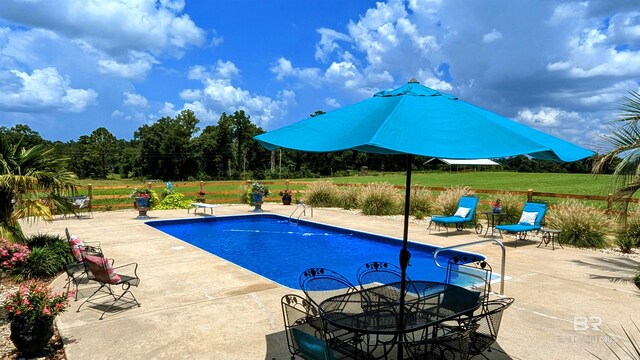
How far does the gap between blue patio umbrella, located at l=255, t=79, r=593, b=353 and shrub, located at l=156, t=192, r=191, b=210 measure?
46.5 feet

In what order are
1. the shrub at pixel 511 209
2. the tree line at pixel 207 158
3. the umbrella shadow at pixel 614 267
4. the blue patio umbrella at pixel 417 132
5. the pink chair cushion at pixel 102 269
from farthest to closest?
the tree line at pixel 207 158 → the shrub at pixel 511 209 → the umbrella shadow at pixel 614 267 → the pink chair cushion at pixel 102 269 → the blue patio umbrella at pixel 417 132

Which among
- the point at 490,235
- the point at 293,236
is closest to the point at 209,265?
the point at 293,236

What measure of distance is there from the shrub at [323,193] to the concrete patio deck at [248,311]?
930 cm

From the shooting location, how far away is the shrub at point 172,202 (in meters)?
16.9

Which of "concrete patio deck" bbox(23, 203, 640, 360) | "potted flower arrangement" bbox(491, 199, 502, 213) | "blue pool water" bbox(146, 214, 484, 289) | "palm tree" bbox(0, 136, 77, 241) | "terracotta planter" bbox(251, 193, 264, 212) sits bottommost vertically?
"blue pool water" bbox(146, 214, 484, 289)

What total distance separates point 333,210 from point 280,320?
1197 centimetres

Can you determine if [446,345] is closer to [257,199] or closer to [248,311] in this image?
[248,311]

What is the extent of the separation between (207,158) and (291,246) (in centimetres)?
4812

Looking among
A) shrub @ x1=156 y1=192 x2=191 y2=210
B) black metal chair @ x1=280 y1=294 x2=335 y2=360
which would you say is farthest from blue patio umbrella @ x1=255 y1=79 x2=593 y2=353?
shrub @ x1=156 y1=192 x2=191 y2=210

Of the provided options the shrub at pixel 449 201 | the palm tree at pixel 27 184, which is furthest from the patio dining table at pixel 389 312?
the shrub at pixel 449 201

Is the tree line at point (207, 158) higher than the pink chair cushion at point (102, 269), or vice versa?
the tree line at point (207, 158)

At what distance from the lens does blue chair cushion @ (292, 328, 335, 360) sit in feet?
10.5

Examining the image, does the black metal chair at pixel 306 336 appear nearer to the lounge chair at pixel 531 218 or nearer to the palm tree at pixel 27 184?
the palm tree at pixel 27 184

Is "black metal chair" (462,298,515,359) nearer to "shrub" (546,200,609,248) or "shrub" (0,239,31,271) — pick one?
"shrub" (0,239,31,271)
